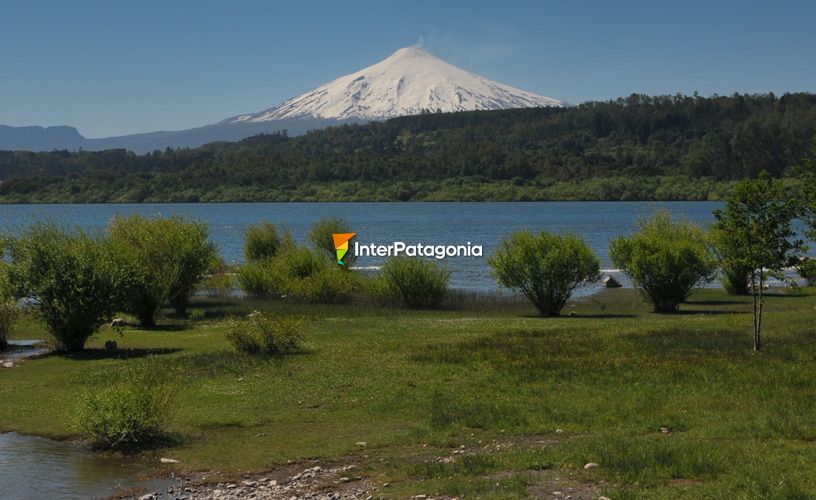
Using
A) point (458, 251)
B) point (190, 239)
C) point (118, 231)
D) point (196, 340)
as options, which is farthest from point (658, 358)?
point (458, 251)

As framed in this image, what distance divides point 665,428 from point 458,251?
82.3 m

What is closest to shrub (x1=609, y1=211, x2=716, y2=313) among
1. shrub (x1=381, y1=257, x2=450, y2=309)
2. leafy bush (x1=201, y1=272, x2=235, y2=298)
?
shrub (x1=381, y1=257, x2=450, y2=309)

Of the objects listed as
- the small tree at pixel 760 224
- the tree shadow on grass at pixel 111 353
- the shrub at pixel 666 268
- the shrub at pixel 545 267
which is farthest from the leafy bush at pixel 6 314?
the shrub at pixel 666 268

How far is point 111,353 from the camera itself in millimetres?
31094

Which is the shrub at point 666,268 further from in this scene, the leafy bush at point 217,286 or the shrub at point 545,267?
the leafy bush at point 217,286

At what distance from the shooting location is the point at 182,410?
21.3m

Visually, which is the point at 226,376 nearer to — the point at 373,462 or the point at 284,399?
the point at 284,399

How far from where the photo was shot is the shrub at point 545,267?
1773 inches

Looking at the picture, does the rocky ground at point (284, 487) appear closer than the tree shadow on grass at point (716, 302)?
Yes

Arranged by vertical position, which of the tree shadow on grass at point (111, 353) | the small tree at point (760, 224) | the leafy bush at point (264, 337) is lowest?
the tree shadow on grass at point (111, 353)

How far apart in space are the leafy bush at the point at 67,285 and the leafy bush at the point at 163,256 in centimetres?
730

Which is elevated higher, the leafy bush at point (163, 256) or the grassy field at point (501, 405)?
the leafy bush at point (163, 256)

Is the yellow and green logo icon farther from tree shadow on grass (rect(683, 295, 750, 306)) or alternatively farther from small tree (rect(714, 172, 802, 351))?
small tree (rect(714, 172, 802, 351))

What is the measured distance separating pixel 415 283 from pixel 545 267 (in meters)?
7.97
